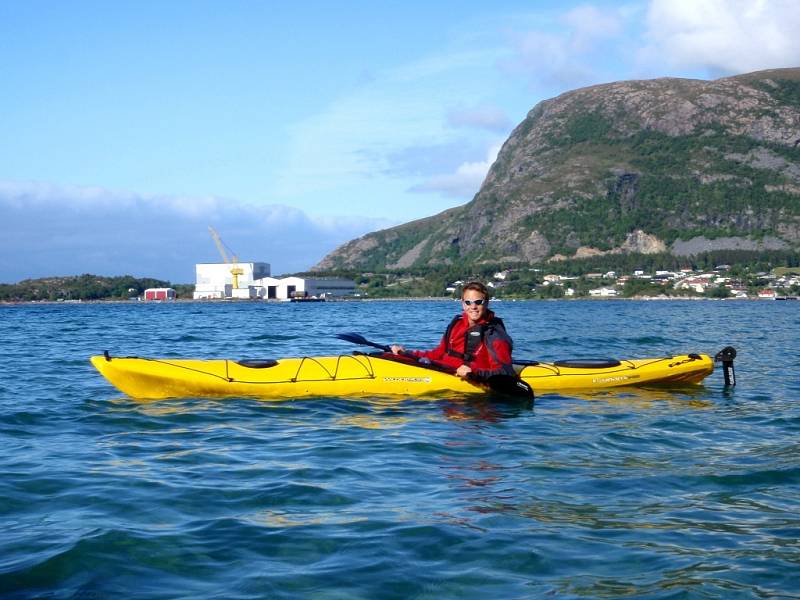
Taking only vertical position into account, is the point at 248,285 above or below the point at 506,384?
above

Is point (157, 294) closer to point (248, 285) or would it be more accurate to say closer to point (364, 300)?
point (248, 285)

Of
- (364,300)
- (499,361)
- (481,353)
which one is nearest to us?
(499,361)

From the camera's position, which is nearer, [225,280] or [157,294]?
[225,280]

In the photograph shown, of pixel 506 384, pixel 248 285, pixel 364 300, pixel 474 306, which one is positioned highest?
pixel 248 285

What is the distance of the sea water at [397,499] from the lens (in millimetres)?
5043

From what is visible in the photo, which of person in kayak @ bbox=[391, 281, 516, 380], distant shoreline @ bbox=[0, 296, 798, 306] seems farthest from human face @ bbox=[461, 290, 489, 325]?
distant shoreline @ bbox=[0, 296, 798, 306]

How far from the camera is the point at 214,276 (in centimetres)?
16600

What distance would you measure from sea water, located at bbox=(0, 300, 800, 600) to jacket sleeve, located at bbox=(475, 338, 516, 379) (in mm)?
472

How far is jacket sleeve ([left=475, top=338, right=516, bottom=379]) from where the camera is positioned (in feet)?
38.2

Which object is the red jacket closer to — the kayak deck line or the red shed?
the kayak deck line

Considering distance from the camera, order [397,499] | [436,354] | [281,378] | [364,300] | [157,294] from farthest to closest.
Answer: [364,300] < [157,294] < [436,354] < [281,378] < [397,499]

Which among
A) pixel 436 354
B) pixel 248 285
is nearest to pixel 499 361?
pixel 436 354

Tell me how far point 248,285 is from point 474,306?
15530 cm

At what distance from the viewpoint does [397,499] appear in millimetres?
Result: 6746
